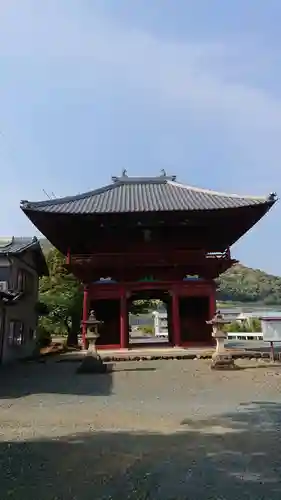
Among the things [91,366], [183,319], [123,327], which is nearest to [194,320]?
[183,319]

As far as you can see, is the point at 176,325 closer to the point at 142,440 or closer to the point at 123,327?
the point at 123,327

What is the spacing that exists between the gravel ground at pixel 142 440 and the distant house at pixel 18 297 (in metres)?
8.05

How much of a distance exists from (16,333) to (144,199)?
33.6ft

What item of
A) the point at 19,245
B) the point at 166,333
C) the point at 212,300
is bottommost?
the point at 166,333

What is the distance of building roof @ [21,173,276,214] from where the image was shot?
23750mm

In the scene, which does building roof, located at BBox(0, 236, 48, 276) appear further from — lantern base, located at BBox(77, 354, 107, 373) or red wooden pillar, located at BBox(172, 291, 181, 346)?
lantern base, located at BBox(77, 354, 107, 373)

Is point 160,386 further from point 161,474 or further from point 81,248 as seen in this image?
point 81,248

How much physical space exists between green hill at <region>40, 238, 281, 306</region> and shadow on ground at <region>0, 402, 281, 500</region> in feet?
464

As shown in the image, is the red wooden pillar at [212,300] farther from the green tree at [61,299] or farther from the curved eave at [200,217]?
the green tree at [61,299]

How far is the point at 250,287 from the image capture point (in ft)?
578

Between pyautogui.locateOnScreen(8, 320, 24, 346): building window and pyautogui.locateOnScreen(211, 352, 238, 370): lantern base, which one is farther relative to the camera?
pyautogui.locateOnScreen(8, 320, 24, 346): building window

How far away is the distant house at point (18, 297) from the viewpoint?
20.9 metres

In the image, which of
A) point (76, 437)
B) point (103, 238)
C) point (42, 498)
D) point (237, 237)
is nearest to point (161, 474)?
point (42, 498)

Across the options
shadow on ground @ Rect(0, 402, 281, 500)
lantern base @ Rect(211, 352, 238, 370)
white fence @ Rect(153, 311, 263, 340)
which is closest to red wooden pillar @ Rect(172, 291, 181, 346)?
lantern base @ Rect(211, 352, 238, 370)
